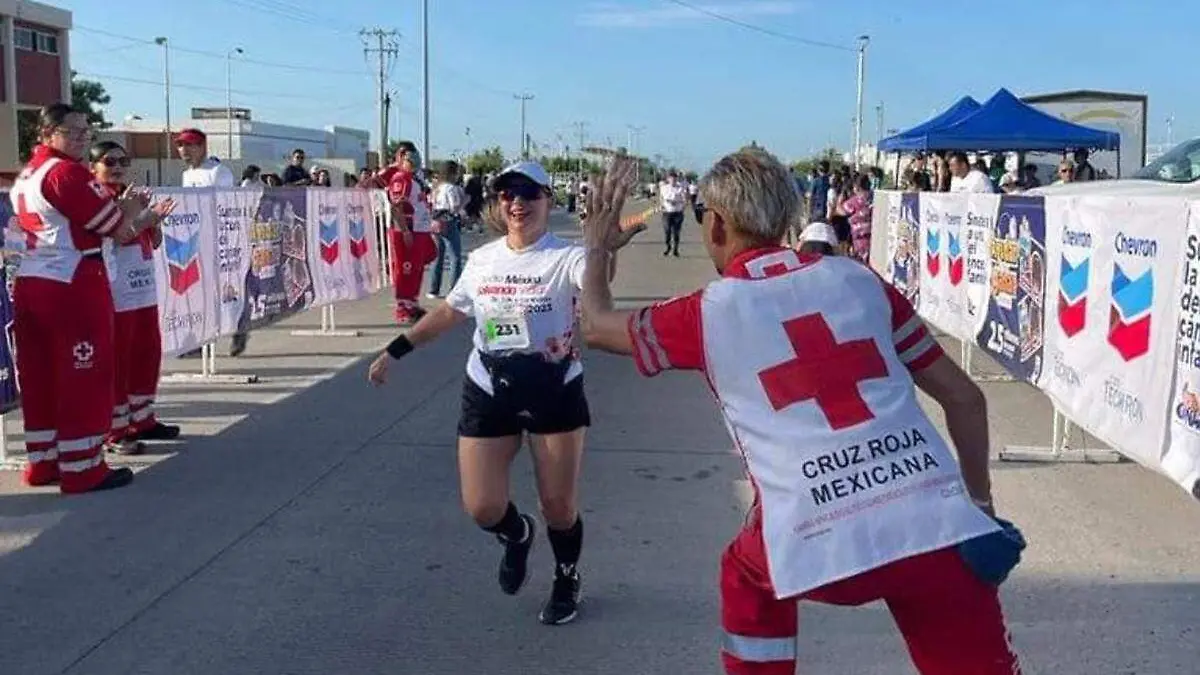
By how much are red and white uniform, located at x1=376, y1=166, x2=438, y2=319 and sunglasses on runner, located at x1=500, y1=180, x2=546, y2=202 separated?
31.1 feet

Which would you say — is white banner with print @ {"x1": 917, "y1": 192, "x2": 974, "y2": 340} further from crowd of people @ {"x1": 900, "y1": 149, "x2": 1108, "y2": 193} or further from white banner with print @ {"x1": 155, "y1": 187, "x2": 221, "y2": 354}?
white banner with print @ {"x1": 155, "y1": 187, "x2": 221, "y2": 354}

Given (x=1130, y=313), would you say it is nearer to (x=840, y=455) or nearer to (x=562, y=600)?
(x=562, y=600)

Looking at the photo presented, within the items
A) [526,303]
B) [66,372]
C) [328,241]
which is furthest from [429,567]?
[328,241]

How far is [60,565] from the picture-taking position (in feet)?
18.4

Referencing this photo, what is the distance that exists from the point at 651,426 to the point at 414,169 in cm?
751

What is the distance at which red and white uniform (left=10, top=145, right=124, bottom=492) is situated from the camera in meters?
6.61

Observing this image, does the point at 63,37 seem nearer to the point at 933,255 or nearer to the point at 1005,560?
the point at 933,255

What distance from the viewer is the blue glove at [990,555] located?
252 centimetres

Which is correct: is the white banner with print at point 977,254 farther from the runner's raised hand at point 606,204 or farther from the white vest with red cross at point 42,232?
the runner's raised hand at point 606,204

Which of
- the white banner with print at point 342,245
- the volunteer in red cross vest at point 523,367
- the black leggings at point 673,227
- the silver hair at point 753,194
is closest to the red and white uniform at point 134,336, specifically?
the volunteer in red cross vest at point 523,367

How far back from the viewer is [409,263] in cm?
1422

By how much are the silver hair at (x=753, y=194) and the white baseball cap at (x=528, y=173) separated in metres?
2.03

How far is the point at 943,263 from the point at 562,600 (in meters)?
7.32

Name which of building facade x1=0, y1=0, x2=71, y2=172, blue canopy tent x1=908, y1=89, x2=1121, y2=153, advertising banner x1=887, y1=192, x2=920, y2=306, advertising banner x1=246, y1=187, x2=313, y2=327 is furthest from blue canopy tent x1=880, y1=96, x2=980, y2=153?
building facade x1=0, y1=0, x2=71, y2=172
